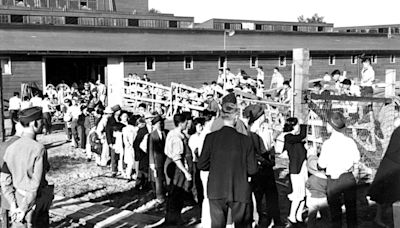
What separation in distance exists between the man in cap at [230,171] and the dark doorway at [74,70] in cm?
2456

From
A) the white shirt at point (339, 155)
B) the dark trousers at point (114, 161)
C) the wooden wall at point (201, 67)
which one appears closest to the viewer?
the white shirt at point (339, 155)

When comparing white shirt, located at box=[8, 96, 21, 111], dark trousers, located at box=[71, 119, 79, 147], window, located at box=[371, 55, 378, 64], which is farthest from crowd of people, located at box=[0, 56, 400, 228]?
window, located at box=[371, 55, 378, 64]

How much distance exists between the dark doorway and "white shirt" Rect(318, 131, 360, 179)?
79.5ft

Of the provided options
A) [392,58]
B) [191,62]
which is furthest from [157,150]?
[392,58]

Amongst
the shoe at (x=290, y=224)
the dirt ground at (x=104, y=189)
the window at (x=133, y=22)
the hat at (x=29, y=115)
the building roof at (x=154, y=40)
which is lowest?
the dirt ground at (x=104, y=189)

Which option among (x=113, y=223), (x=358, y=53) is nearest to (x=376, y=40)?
(x=358, y=53)

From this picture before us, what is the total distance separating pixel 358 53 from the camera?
35562 millimetres

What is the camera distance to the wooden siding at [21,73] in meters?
23.8

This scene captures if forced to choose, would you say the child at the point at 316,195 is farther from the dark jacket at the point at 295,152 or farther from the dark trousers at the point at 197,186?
the dark trousers at the point at 197,186

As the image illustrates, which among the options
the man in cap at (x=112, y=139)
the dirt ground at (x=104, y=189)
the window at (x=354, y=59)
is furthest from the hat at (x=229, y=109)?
the window at (x=354, y=59)

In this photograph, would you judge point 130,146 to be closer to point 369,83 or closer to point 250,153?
point 250,153

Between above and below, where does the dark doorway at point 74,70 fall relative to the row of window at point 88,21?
below

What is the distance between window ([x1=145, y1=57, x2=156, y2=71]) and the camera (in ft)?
90.9

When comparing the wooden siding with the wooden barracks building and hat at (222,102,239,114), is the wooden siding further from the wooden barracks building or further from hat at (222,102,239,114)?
hat at (222,102,239,114)
